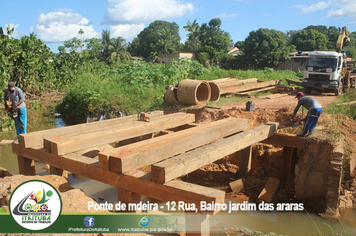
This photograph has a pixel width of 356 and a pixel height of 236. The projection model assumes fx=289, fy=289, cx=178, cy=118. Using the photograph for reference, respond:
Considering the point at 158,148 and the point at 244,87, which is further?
the point at 244,87

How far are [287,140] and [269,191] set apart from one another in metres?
1.07

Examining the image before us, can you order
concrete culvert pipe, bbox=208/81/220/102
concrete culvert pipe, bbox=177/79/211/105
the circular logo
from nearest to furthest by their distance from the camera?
the circular logo < concrete culvert pipe, bbox=177/79/211/105 < concrete culvert pipe, bbox=208/81/220/102

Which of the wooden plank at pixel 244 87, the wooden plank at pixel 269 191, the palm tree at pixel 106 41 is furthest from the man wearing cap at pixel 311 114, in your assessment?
the palm tree at pixel 106 41

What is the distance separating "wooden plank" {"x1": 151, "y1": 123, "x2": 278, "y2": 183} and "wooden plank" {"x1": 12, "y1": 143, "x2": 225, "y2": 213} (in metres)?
0.11

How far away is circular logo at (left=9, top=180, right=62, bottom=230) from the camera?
2541mm

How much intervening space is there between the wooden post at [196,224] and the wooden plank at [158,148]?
2.74 feet

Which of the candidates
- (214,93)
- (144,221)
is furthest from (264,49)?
(144,221)

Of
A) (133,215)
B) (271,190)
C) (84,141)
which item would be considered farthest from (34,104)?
(133,215)

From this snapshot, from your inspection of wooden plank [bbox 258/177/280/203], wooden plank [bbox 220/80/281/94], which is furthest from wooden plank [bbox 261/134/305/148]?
wooden plank [bbox 220/80/281/94]

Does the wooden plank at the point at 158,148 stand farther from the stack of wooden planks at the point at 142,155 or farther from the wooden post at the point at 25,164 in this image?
the wooden post at the point at 25,164

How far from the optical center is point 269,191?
565 cm

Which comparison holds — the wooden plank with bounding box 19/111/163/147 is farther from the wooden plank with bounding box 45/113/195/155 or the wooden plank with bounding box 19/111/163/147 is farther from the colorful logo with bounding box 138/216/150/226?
the colorful logo with bounding box 138/216/150/226

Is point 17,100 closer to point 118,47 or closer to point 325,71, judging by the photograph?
point 325,71

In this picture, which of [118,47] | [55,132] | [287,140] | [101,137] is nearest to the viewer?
[101,137]
